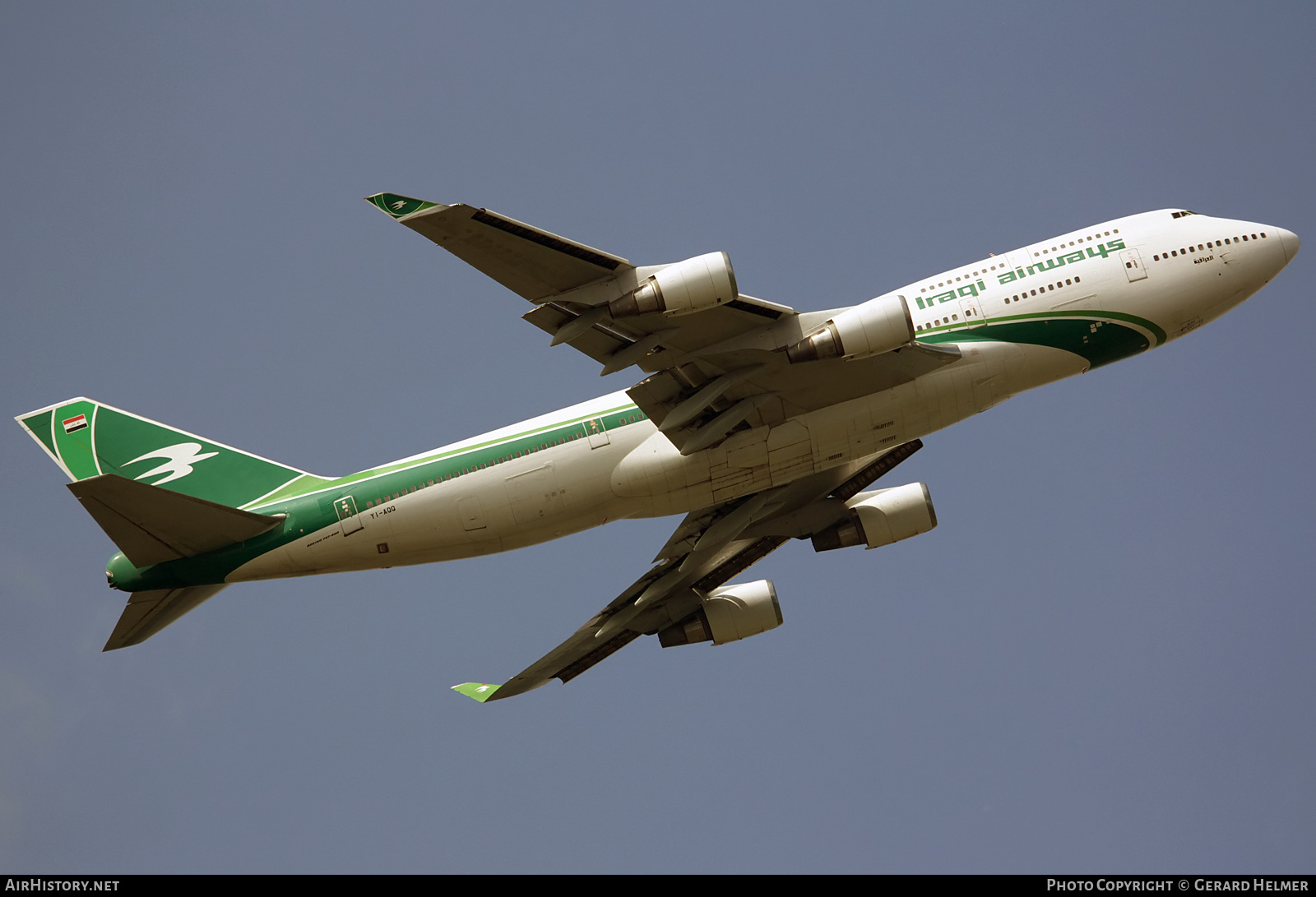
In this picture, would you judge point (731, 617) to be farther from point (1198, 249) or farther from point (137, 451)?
point (137, 451)

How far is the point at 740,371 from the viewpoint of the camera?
2802cm

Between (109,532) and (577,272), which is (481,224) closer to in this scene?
(577,272)

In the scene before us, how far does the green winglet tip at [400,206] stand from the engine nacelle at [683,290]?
430 cm

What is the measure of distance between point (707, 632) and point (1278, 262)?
1787 cm

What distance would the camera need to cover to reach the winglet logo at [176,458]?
Result: 32.0 m

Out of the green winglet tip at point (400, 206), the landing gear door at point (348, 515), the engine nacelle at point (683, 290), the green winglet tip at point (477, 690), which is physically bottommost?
the green winglet tip at point (477, 690)

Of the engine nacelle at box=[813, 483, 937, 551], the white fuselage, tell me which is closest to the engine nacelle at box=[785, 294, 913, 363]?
the white fuselage

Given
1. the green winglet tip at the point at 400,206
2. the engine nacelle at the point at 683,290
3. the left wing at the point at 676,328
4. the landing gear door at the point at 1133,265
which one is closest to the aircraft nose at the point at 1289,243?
the landing gear door at the point at 1133,265

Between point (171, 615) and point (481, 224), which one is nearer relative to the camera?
point (481, 224)

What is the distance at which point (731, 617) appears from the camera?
117ft

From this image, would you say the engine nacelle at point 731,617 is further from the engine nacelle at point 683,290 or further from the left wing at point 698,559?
the engine nacelle at point 683,290

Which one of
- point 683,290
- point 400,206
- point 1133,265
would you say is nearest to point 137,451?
point 400,206

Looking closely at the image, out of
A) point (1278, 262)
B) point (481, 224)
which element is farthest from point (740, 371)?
point (1278, 262)

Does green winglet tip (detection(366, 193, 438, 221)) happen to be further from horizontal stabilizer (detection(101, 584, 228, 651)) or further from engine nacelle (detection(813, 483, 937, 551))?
engine nacelle (detection(813, 483, 937, 551))
